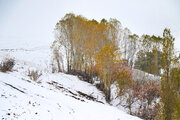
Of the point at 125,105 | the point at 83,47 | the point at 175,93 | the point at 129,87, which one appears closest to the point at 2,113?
the point at 175,93

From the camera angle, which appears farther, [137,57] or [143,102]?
[137,57]

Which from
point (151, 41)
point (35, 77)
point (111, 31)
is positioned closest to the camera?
point (35, 77)

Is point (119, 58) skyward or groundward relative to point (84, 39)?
groundward

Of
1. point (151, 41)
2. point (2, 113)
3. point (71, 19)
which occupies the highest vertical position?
point (71, 19)

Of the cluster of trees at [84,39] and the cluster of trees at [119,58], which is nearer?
the cluster of trees at [119,58]

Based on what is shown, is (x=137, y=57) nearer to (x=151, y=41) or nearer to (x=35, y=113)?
(x=151, y=41)

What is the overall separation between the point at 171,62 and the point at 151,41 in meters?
14.1

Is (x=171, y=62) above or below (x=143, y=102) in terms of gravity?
above

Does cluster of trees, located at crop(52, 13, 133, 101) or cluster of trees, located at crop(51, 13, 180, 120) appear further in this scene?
cluster of trees, located at crop(52, 13, 133, 101)

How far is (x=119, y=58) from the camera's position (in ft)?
35.6

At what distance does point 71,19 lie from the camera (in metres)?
15.1

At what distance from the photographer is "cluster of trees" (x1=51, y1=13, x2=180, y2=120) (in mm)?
6266

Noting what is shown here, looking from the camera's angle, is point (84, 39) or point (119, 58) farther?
point (84, 39)

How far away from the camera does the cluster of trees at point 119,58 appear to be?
627cm
